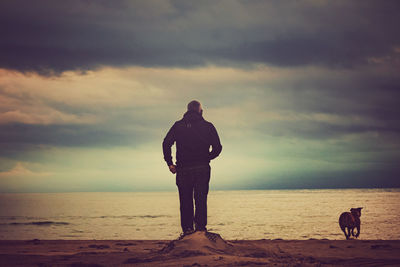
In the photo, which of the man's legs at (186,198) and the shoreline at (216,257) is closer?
the shoreline at (216,257)

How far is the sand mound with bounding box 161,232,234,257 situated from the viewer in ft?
20.4

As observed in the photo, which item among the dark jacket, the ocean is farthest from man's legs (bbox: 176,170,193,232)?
the ocean

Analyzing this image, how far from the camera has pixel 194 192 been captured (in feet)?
25.6

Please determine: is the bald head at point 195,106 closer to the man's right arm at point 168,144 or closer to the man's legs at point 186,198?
the man's right arm at point 168,144

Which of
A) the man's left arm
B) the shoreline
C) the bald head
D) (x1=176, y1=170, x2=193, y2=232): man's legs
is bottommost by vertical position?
the shoreline

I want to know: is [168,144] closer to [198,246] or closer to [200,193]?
[200,193]

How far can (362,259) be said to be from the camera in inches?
258

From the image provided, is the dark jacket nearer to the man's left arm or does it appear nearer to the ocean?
the man's left arm

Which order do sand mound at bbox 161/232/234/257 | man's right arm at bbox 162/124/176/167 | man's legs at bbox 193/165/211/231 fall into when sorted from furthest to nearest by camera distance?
1. man's right arm at bbox 162/124/176/167
2. man's legs at bbox 193/165/211/231
3. sand mound at bbox 161/232/234/257

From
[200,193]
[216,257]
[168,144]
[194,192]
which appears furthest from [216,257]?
[168,144]

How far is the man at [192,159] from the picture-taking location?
7.72 m

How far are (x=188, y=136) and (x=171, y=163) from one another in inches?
27.3

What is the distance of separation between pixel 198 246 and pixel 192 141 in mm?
2243

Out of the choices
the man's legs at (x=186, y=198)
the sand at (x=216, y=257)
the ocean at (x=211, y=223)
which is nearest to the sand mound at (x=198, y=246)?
the sand at (x=216, y=257)
